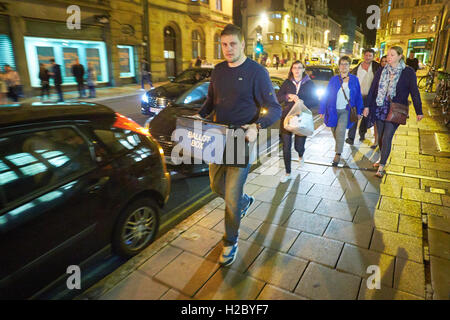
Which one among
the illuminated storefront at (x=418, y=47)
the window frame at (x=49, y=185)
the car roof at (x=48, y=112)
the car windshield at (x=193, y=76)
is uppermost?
the illuminated storefront at (x=418, y=47)

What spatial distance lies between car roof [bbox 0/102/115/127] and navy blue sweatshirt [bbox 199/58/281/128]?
1254mm

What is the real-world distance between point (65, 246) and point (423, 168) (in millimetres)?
5856

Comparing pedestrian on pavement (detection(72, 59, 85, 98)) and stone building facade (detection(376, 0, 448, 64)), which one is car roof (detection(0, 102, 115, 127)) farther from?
stone building facade (detection(376, 0, 448, 64))

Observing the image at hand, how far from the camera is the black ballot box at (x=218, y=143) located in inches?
106

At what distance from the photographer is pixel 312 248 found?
3270 mm

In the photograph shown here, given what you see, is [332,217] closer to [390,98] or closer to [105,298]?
[390,98]

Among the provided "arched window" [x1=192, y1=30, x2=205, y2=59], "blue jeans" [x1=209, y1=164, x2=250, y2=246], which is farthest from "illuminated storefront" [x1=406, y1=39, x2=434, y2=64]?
"blue jeans" [x1=209, y1=164, x2=250, y2=246]

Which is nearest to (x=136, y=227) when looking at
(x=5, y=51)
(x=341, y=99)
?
(x=341, y=99)

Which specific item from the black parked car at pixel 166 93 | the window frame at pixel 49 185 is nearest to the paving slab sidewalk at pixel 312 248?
the window frame at pixel 49 185

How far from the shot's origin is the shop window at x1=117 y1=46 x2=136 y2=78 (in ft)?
71.0

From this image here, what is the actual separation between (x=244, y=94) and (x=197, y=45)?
28144 mm

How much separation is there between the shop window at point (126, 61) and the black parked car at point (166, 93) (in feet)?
39.2

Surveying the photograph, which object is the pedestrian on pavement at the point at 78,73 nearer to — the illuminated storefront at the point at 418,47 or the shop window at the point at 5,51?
the shop window at the point at 5,51

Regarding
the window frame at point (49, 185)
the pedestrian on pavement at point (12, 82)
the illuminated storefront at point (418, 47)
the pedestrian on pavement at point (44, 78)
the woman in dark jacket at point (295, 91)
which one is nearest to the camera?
the window frame at point (49, 185)
